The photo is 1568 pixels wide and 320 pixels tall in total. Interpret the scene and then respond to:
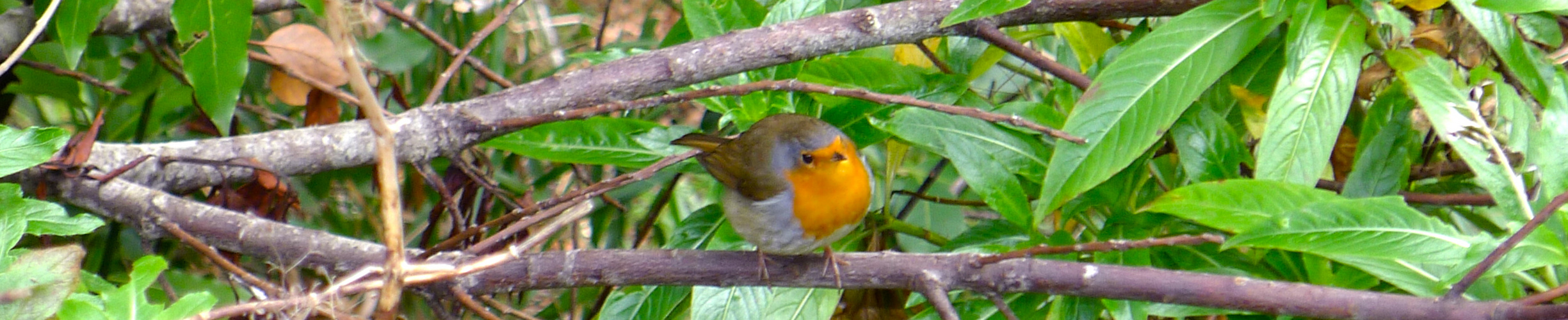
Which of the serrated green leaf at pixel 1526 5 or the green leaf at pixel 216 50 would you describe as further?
the green leaf at pixel 216 50

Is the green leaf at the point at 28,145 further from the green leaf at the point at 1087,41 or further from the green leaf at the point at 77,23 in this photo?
the green leaf at the point at 1087,41

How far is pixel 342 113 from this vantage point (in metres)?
3.49

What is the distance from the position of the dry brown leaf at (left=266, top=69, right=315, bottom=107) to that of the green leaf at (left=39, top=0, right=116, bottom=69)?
0.51 m

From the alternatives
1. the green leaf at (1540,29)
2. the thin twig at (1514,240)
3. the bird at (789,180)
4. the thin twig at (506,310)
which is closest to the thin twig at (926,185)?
the bird at (789,180)

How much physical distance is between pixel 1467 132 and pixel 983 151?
33.0 inches

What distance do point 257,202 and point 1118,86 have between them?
1732 millimetres

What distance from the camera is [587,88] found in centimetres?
226

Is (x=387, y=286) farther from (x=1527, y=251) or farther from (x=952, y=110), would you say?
(x=1527, y=251)

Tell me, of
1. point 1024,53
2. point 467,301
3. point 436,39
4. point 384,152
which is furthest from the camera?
point 436,39

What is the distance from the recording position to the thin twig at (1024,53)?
2.29 meters

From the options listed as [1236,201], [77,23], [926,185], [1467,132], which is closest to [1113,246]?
[1236,201]

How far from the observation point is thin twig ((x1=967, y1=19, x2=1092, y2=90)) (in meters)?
2.29

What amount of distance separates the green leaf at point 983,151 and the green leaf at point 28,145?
1.37 meters

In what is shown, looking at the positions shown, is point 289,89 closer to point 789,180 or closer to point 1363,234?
point 789,180
